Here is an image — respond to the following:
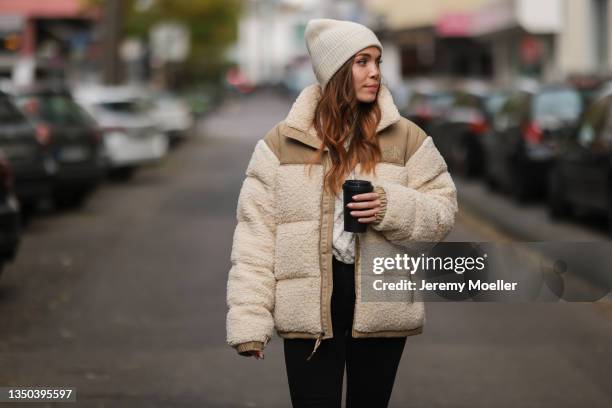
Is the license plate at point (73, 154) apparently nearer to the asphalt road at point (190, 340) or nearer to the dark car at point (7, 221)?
the asphalt road at point (190, 340)

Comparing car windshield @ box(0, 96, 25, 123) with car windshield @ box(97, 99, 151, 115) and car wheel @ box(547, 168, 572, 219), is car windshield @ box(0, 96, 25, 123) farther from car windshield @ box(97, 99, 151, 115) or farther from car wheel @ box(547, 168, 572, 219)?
car windshield @ box(97, 99, 151, 115)

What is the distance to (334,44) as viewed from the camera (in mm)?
3877

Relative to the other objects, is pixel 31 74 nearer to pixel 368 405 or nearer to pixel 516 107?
pixel 516 107

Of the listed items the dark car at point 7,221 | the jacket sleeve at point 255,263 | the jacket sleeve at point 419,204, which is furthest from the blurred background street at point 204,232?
the jacket sleeve at point 255,263

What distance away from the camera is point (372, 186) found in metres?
3.73

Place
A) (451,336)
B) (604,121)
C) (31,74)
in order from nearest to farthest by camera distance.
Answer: (451,336) → (604,121) → (31,74)

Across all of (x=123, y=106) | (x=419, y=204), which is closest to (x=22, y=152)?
(x=123, y=106)

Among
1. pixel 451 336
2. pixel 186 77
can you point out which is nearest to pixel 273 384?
pixel 451 336

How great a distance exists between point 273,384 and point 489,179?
12761 millimetres

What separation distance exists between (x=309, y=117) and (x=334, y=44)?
0.23m

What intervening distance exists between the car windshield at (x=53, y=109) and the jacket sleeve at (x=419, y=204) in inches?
540

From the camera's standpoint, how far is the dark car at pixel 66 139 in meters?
17.1

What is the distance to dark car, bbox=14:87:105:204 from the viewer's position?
17109mm

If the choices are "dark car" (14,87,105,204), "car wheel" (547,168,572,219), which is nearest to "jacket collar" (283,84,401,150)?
"car wheel" (547,168,572,219)
